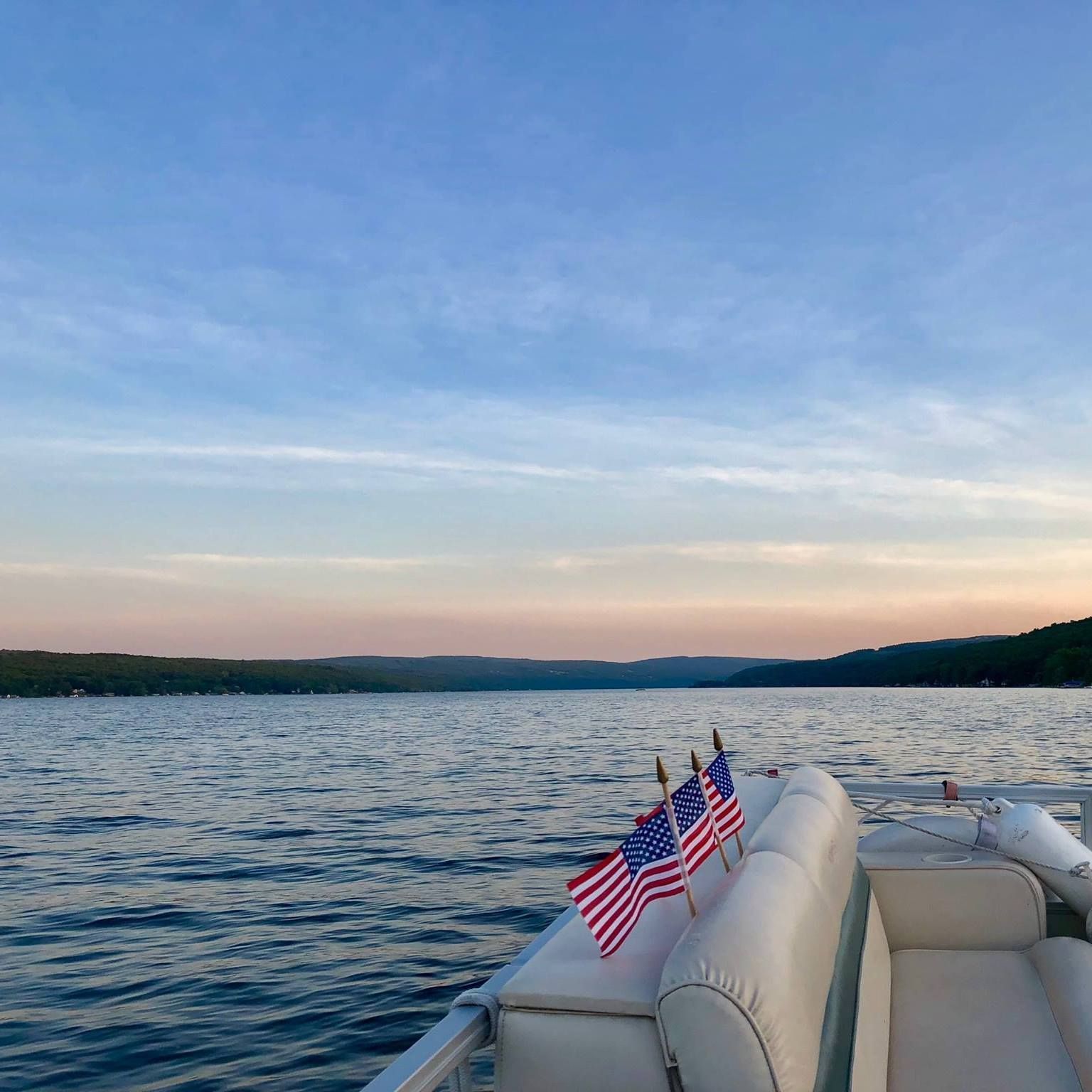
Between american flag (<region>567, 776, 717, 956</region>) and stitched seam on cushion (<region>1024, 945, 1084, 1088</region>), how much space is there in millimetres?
1925

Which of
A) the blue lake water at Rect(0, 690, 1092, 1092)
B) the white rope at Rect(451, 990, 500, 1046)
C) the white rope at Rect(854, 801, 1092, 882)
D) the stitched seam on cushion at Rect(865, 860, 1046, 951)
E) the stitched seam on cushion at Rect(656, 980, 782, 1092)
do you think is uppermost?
the stitched seam on cushion at Rect(656, 980, 782, 1092)

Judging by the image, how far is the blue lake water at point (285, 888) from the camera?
25.8 ft

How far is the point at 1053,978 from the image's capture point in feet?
16.5

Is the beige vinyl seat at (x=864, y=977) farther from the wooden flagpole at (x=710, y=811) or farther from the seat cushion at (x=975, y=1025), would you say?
the wooden flagpole at (x=710, y=811)

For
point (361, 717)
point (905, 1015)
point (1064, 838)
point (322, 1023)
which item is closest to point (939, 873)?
point (1064, 838)

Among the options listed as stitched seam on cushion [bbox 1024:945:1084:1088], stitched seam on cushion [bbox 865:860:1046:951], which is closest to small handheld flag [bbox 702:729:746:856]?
stitched seam on cushion [bbox 1024:945:1084:1088]

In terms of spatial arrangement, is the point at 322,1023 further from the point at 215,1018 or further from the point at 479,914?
the point at 479,914

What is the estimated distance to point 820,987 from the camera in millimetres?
2984

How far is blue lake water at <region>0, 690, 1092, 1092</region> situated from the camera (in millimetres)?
7863

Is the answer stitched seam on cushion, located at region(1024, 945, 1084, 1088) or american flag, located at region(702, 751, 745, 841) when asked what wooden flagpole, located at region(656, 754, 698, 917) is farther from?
stitched seam on cushion, located at region(1024, 945, 1084, 1088)

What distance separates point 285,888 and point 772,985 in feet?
41.2

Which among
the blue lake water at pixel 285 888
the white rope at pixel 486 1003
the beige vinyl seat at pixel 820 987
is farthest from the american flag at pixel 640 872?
the blue lake water at pixel 285 888

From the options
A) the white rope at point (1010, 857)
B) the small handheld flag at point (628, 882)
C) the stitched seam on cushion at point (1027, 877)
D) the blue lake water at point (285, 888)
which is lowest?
the blue lake water at point (285, 888)

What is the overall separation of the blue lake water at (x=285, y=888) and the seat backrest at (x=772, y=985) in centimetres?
476
